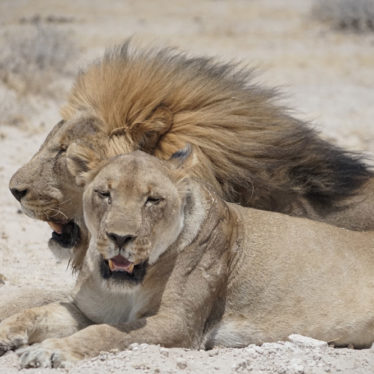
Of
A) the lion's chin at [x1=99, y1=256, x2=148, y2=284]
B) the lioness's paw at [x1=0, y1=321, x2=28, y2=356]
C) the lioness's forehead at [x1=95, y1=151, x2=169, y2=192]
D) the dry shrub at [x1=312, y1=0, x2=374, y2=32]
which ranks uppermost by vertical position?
the dry shrub at [x1=312, y1=0, x2=374, y2=32]

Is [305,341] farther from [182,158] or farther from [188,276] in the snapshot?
[182,158]

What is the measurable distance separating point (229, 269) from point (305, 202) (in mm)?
758

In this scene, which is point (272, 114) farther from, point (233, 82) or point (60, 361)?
point (60, 361)

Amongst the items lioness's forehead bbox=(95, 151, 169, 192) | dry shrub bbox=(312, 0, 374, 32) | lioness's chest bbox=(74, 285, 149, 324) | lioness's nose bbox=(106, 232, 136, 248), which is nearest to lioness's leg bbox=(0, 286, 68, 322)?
lioness's chest bbox=(74, 285, 149, 324)

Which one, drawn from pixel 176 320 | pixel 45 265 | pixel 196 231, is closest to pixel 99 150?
pixel 196 231

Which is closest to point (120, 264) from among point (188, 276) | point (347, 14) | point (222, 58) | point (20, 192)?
point (188, 276)

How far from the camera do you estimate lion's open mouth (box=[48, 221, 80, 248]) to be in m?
4.61

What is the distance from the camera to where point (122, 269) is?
375cm

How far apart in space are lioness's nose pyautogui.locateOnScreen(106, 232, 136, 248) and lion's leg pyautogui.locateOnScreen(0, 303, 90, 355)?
2.22ft

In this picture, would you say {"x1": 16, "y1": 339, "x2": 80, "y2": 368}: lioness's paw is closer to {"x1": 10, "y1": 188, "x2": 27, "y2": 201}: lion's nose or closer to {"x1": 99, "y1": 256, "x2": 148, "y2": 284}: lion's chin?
{"x1": 99, "y1": 256, "x2": 148, "y2": 284}: lion's chin

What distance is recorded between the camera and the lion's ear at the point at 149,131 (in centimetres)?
452

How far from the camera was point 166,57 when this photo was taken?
16.1 feet

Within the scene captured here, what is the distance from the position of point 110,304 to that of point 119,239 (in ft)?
2.02

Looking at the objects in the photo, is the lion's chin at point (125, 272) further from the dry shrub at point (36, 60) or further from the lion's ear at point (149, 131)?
the dry shrub at point (36, 60)
